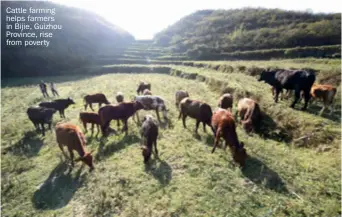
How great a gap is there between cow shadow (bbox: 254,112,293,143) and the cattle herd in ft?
1.37

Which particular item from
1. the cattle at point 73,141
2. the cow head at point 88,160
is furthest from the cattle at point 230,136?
the cattle at point 73,141

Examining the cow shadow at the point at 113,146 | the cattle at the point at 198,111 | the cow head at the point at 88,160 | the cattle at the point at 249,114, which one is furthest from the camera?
the cattle at the point at 249,114

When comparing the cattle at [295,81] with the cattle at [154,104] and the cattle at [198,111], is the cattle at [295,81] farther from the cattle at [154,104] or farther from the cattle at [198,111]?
the cattle at [154,104]

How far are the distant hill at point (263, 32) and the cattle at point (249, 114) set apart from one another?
3278 centimetres

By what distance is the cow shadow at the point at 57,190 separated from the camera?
28.7 feet

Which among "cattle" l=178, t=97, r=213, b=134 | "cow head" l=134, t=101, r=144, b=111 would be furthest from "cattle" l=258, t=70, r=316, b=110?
"cow head" l=134, t=101, r=144, b=111

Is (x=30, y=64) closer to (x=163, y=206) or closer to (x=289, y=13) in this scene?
(x=163, y=206)

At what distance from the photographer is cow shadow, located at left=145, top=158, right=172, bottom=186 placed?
8.88 meters

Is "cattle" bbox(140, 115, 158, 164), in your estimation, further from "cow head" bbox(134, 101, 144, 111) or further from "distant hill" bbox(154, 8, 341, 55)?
"distant hill" bbox(154, 8, 341, 55)

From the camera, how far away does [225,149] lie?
10.6 meters

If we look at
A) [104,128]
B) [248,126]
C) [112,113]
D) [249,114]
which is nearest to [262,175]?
[248,126]

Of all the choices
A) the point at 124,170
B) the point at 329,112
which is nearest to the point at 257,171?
the point at 124,170

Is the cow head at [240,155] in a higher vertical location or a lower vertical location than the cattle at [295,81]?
lower

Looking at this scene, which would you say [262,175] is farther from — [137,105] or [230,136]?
[137,105]
